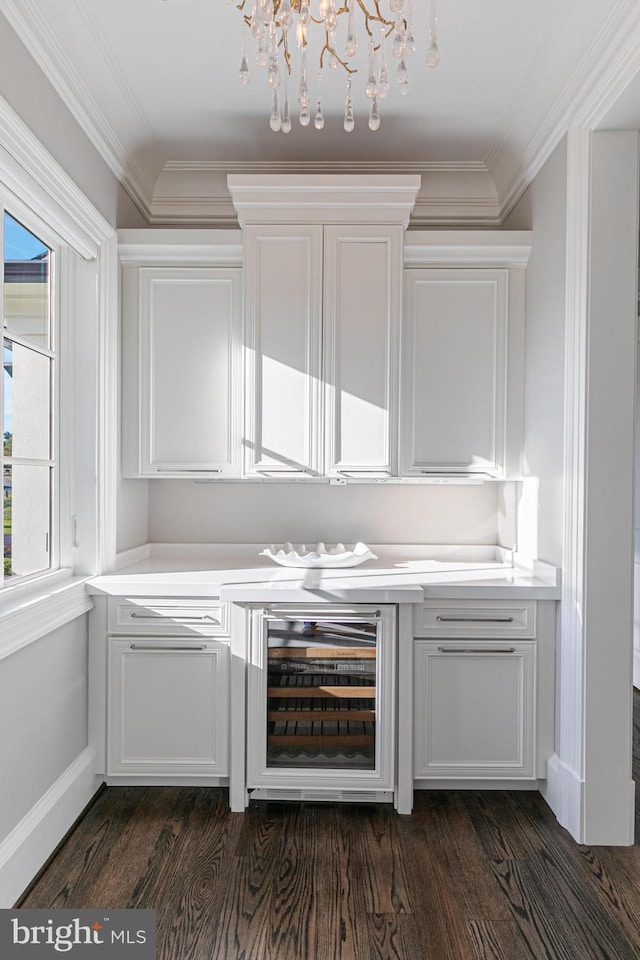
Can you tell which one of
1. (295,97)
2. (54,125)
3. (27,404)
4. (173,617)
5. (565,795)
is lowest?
(565,795)

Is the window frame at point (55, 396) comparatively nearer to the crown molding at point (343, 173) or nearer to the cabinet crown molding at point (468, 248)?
the crown molding at point (343, 173)

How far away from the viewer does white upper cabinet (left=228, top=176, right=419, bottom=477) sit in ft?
9.25

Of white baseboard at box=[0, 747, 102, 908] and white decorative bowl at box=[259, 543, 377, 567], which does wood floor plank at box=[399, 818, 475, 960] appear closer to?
white decorative bowl at box=[259, 543, 377, 567]

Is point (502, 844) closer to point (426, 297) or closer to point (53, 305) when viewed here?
point (426, 297)

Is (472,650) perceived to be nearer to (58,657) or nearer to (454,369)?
(454,369)

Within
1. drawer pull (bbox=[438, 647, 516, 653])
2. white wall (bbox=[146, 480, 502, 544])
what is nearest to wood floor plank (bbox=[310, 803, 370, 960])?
drawer pull (bbox=[438, 647, 516, 653])

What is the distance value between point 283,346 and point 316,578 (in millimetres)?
1016

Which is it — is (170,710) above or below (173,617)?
below

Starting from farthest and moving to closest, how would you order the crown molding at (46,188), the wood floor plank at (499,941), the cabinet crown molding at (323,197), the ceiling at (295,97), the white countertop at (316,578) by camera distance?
the cabinet crown molding at (323,197) < the white countertop at (316,578) < the ceiling at (295,97) < the crown molding at (46,188) < the wood floor plank at (499,941)

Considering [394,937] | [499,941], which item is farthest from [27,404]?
[499,941]

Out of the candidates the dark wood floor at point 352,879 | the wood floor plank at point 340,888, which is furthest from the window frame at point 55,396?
the wood floor plank at point 340,888

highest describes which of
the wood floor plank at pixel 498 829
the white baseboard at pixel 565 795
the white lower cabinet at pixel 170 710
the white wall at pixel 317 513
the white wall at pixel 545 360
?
the white wall at pixel 545 360

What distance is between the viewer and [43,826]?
6.94ft

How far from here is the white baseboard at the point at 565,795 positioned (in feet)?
7.42
